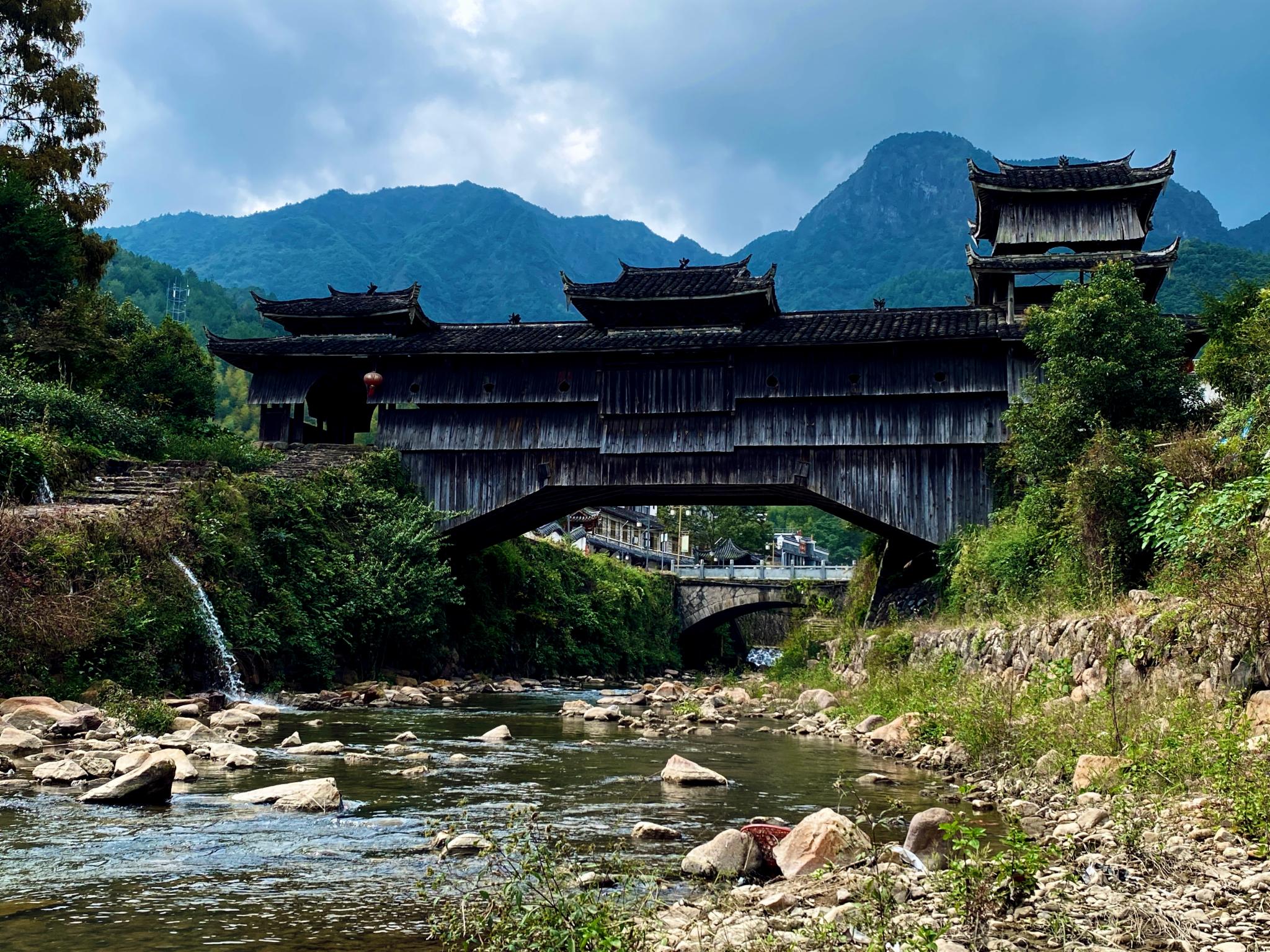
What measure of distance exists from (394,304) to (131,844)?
1979 cm

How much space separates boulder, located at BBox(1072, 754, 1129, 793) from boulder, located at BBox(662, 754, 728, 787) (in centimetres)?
306

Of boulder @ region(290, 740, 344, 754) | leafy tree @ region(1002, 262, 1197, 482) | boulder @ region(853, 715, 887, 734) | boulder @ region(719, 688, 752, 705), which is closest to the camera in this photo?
boulder @ region(290, 740, 344, 754)

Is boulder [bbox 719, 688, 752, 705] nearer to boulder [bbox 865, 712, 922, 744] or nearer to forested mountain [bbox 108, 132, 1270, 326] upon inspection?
boulder [bbox 865, 712, 922, 744]

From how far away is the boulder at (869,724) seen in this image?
45.0 feet

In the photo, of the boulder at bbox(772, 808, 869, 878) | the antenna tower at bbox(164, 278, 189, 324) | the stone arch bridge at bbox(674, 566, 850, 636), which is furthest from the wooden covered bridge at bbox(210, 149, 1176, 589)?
the antenna tower at bbox(164, 278, 189, 324)

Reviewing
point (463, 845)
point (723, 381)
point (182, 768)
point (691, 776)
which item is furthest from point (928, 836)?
point (723, 381)

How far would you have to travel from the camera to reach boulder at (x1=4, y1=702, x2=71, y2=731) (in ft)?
34.7

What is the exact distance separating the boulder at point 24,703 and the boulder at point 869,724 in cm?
955

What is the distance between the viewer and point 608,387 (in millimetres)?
22891

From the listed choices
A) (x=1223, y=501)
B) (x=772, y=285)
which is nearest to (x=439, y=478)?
(x=772, y=285)

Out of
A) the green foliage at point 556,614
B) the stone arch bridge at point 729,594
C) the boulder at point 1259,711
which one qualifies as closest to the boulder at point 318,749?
the boulder at point 1259,711

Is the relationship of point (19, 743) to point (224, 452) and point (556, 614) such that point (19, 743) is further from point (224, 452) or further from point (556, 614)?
point (556, 614)

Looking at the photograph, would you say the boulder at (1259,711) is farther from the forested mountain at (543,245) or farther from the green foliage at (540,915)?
the forested mountain at (543,245)

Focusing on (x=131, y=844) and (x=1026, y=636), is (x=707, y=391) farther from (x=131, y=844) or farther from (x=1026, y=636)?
(x=131, y=844)
